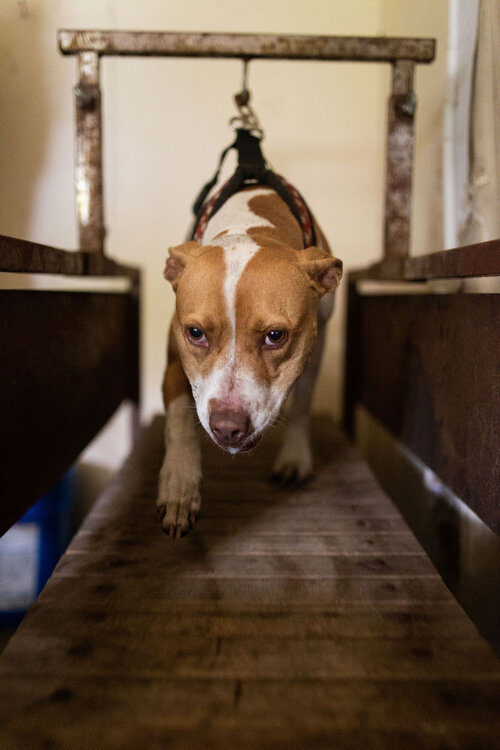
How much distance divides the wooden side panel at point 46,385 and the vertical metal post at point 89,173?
0.78 feet

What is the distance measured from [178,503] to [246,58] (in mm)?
1582

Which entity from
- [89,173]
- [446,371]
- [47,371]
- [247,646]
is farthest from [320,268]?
[89,173]

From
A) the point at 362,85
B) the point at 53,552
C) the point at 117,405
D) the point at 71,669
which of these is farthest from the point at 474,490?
the point at 362,85

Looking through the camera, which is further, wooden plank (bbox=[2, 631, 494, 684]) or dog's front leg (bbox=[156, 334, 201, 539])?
dog's front leg (bbox=[156, 334, 201, 539])

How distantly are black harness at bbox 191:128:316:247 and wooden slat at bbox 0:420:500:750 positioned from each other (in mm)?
925

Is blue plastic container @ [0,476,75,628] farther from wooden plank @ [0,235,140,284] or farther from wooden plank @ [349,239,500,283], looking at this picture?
wooden plank @ [349,239,500,283]

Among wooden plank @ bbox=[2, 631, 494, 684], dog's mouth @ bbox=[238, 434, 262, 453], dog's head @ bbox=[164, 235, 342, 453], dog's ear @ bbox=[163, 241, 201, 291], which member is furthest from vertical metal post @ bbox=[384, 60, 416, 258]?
wooden plank @ bbox=[2, 631, 494, 684]

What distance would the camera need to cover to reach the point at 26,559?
276cm

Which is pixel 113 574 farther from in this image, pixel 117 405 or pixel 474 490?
pixel 117 405

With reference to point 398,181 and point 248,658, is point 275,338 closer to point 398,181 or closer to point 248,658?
point 248,658

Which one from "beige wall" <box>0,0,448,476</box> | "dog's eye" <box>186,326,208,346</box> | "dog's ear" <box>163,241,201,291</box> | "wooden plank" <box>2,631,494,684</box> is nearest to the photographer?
"wooden plank" <box>2,631,494,684</box>

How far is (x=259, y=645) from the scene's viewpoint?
1.14 metres

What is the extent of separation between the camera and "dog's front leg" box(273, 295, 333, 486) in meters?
2.09

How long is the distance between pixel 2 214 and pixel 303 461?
1.24 meters
